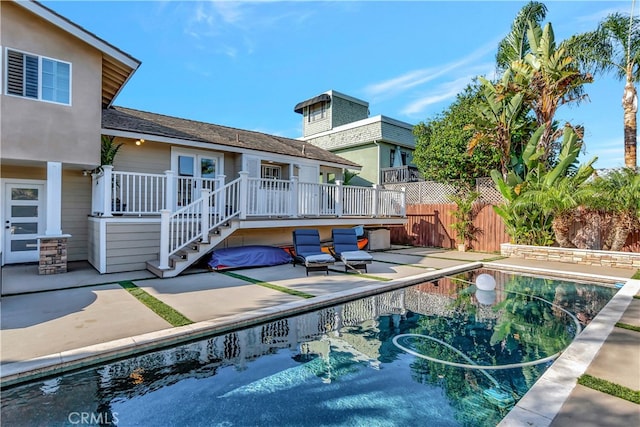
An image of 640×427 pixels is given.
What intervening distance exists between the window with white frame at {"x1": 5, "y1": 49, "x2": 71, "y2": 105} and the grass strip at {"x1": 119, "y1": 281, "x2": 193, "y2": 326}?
5220mm

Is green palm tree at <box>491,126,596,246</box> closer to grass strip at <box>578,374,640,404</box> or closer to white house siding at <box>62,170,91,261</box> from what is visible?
grass strip at <box>578,374,640,404</box>

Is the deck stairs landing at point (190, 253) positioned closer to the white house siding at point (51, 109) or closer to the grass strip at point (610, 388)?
the white house siding at point (51, 109)

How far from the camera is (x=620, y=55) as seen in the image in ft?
44.7

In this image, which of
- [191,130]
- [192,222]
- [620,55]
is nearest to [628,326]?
[192,222]

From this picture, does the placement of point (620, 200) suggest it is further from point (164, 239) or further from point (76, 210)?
point (76, 210)

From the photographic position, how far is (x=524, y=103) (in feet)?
41.7

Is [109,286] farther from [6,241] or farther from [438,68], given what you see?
[438,68]

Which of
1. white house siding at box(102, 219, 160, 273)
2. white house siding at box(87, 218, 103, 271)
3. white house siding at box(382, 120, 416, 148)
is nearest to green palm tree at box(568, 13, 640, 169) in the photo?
white house siding at box(382, 120, 416, 148)

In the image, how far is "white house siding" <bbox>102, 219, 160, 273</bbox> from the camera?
8.12 metres

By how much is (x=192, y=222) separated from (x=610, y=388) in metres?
8.35

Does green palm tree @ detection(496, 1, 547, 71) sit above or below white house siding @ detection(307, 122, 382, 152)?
above

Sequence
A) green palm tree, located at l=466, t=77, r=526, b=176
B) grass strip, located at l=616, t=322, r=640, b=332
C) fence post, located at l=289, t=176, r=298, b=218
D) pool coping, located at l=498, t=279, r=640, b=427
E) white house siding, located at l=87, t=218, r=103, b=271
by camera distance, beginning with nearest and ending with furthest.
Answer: pool coping, located at l=498, t=279, r=640, b=427 → grass strip, located at l=616, t=322, r=640, b=332 → white house siding, located at l=87, t=218, r=103, b=271 → fence post, located at l=289, t=176, r=298, b=218 → green palm tree, located at l=466, t=77, r=526, b=176

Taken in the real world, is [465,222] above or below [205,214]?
below

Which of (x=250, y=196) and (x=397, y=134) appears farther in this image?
(x=397, y=134)
